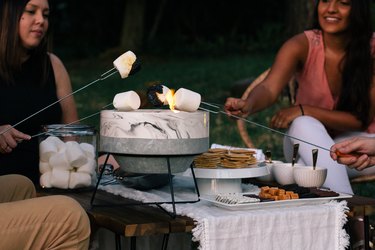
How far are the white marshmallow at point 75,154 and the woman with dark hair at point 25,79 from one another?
649 mm

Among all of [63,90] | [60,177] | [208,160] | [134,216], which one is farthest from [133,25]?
[134,216]

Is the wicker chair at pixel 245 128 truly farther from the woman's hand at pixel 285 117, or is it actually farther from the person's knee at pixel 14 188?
the person's knee at pixel 14 188

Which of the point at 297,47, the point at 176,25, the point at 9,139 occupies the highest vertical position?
the point at 297,47

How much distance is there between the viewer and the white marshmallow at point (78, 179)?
135 inches

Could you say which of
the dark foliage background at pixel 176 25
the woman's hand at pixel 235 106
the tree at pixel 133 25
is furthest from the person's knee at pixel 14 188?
the tree at pixel 133 25

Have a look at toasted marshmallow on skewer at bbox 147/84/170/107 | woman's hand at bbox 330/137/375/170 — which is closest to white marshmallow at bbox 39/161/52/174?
toasted marshmallow on skewer at bbox 147/84/170/107

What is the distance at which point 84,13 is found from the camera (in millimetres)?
21344

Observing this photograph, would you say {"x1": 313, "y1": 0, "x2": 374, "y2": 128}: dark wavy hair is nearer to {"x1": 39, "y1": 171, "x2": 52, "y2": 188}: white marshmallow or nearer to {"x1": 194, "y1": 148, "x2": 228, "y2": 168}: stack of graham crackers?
{"x1": 194, "y1": 148, "x2": 228, "y2": 168}: stack of graham crackers

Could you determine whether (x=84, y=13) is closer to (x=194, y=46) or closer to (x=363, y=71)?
(x=194, y=46)

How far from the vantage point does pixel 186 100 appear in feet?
9.86

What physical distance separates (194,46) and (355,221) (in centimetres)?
1564

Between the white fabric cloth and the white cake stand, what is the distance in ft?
0.39

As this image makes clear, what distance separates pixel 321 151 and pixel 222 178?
2.74 ft

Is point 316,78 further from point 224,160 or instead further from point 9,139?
point 9,139
